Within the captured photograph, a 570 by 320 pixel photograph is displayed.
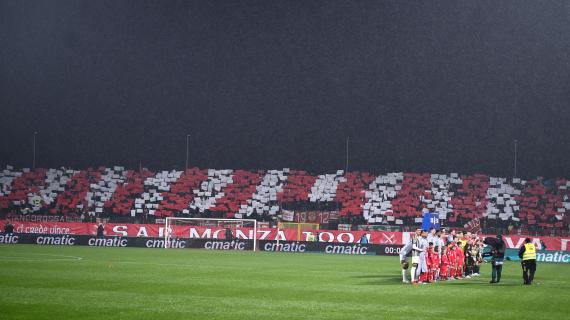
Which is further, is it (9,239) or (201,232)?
(201,232)

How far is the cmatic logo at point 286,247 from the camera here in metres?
62.3

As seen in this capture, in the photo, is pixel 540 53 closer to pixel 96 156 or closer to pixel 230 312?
pixel 96 156

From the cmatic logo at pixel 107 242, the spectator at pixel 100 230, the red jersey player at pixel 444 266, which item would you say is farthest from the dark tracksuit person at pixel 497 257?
the spectator at pixel 100 230

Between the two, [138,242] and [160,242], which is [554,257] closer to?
[160,242]

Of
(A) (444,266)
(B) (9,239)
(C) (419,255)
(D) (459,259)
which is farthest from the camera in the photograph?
(B) (9,239)

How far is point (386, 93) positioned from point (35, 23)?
3668 centimetres

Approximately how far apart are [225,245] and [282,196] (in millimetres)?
14329

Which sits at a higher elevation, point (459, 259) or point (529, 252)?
point (529, 252)

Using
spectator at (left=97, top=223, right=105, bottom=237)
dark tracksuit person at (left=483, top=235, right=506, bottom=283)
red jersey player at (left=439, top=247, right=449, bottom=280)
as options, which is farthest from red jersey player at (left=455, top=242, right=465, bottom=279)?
spectator at (left=97, top=223, right=105, bottom=237)

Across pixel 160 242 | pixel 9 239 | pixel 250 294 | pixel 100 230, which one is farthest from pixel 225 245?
pixel 250 294

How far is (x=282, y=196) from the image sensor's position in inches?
3031

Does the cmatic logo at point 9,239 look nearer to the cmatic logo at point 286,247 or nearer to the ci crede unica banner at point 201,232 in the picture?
the ci crede unica banner at point 201,232

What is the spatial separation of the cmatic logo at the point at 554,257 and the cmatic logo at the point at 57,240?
3512 centimetres

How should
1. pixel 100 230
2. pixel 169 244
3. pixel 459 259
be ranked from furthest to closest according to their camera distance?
pixel 100 230
pixel 169 244
pixel 459 259
